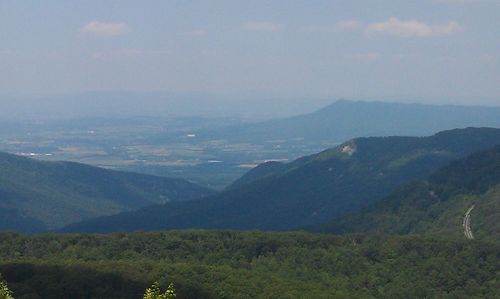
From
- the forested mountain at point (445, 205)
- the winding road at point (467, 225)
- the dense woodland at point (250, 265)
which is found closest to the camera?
the dense woodland at point (250, 265)

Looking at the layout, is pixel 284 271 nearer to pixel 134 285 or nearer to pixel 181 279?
pixel 181 279

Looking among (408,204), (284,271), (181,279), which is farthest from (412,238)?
(408,204)

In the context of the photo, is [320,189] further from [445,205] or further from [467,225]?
[467,225]

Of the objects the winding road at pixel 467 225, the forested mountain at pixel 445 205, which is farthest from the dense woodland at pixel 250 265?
the forested mountain at pixel 445 205

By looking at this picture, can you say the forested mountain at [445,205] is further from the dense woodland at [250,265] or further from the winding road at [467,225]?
the dense woodland at [250,265]

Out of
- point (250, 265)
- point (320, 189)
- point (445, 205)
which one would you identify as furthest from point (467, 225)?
point (320, 189)

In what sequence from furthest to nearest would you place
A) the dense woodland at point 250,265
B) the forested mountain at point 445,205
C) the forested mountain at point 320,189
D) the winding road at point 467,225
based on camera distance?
1. the forested mountain at point 320,189
2. the forested mountain at point 445,205
3. the winding road at point 467,225
4. the dense woodland at point 250,265
